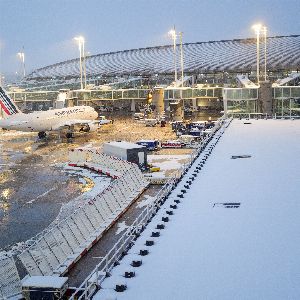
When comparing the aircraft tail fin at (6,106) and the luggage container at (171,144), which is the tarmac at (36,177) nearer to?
the aircraft tail fin at (6,106)

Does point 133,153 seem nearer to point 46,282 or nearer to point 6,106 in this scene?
point 6,106

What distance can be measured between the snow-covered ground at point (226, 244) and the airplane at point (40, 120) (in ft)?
192

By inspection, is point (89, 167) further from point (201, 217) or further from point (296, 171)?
point (201, 217)

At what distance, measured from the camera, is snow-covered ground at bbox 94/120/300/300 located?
53.5 ft

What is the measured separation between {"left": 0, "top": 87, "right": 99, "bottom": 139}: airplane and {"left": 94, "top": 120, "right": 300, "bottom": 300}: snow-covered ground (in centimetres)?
5862

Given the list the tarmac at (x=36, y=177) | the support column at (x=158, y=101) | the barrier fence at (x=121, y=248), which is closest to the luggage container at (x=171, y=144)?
the tarmac at (x=36, y=177)

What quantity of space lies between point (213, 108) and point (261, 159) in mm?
101122

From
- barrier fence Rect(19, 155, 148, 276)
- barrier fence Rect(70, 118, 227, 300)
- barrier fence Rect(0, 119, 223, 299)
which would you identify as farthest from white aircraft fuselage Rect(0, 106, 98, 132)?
barrier fence Rect(70, 118, 227, 300)

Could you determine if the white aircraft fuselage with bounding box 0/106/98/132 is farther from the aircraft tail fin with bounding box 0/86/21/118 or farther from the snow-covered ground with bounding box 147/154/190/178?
the snow-covered ground with bounding box 147/154/190/178

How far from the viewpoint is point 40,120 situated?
8931 centimetres

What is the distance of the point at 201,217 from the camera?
79.4 ft

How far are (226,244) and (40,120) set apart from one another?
7304cm

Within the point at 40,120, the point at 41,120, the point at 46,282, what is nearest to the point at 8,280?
the point at 46,282

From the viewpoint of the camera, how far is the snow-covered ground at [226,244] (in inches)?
642
